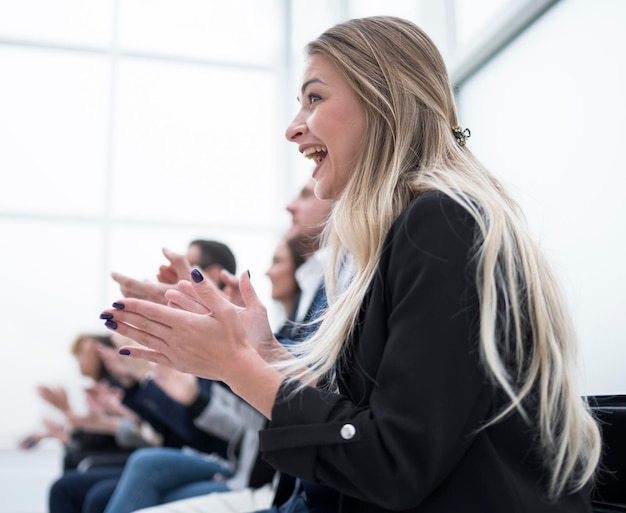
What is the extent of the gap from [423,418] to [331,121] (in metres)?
0.61

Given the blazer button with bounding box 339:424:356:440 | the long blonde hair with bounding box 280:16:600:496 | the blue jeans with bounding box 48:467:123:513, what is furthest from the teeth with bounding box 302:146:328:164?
the blue jeans with bounding box 48:467:123:513

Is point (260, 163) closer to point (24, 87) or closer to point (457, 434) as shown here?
point (24, 87)

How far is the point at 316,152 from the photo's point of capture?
138 centimetres

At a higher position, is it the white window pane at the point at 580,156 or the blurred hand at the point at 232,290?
the white window pane at the point at 580,156

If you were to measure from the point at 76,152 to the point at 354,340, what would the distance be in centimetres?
470

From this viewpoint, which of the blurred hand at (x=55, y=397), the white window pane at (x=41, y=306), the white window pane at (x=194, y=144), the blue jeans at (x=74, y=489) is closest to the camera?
the blue jeans at (x=74, y=489)

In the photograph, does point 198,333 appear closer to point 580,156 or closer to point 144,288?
point 144,288

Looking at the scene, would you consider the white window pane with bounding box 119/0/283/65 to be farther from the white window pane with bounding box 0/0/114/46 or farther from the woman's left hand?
the woman's left hand

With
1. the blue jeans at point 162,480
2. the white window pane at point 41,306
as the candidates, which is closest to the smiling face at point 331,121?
the blue jeans at point 162,480

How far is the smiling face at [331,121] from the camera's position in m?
1.24

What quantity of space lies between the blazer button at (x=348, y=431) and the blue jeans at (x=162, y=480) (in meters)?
1.32

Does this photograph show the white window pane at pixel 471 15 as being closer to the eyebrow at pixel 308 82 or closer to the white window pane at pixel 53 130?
the eyebrow at pixel 308 82

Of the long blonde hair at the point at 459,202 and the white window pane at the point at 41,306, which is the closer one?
the long blonde hair at the point at 459,202

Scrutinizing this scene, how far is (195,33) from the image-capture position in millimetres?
5680
